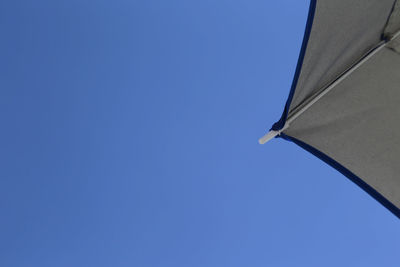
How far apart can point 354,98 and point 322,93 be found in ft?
0.36

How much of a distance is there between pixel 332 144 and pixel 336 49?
0.29 meters

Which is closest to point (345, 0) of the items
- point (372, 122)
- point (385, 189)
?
point (372, 122)

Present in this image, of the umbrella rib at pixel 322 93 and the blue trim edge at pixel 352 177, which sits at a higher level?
the umbrella rib at pixel 322 93

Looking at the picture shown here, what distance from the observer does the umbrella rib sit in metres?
1.27

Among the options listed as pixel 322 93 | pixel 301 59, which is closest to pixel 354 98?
pixel 322 93

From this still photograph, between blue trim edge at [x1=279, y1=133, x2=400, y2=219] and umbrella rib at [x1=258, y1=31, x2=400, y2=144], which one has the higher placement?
umbrella rib at [x1=258, y1=31, x2=400, y2=144]

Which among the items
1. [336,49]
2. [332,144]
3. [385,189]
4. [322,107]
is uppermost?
[336,49]

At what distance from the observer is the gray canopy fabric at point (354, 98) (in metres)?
1.24

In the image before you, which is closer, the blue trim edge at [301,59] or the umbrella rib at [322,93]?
the blue trim edge at [301,59]

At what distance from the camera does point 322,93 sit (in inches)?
51.1

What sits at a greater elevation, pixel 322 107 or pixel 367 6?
pixel 367 6

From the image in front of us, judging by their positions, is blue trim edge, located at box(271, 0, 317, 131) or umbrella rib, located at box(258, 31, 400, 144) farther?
umbrella rib, located at box(258, 31, 400, 144)

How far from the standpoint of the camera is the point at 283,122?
1.26m

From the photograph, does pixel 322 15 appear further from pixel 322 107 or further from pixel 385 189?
pixel 385 189
